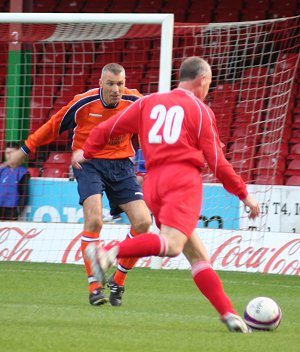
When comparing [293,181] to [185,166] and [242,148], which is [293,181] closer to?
[242,148]

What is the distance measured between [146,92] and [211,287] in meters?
9.06

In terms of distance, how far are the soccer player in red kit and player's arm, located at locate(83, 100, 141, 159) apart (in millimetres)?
56

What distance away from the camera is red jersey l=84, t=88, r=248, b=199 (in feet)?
22.0

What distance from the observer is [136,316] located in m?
7.77

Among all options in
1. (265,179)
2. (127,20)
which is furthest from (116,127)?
(265,179)

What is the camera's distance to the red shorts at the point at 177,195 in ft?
21.8

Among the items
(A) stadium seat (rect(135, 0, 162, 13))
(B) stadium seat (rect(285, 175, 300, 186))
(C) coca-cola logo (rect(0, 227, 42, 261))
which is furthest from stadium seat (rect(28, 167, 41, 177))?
(A) stadium seat (rect(135, 0, 162, 13))

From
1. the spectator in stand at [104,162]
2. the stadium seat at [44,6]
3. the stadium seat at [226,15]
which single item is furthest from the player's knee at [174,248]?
the stadium seat at [44,6]

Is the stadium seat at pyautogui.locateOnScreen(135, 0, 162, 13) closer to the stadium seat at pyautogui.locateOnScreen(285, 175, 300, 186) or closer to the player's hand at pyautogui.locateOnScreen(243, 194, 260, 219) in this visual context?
the stadium seat at pyautogui.locateOnScreen(285, 175, 300, 186)

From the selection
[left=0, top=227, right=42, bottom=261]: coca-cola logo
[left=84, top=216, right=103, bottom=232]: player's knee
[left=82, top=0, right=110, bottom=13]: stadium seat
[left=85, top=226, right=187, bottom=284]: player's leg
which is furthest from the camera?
[left=82, top=0, right=110, bottom=13]: stadium seat

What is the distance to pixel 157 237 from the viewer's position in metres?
6.54

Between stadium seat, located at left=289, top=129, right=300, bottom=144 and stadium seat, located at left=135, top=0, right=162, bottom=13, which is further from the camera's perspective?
stadium seat, located at left=135, top=0, right=162, bottom=13

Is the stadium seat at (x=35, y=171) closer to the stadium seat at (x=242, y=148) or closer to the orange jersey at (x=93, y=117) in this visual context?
the stadium seat at (x=242, y=148)

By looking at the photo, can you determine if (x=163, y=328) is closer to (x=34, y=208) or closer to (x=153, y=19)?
(x=153, y=19)
